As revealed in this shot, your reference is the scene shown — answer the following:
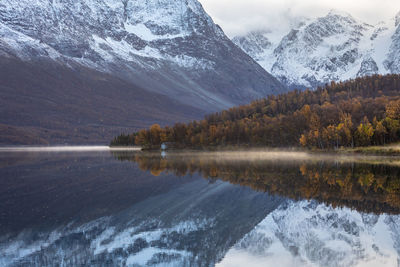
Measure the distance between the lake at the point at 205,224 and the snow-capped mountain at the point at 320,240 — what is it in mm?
52

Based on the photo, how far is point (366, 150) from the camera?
110 metres

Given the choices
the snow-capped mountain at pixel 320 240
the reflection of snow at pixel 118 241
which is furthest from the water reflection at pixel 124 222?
the snow-capped mountain at pixel 320 240

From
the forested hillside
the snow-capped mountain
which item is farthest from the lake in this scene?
the forested hillside

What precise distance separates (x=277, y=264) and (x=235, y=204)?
1561 cm

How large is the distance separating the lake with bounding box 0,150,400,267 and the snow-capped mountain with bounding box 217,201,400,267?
0.17 ft

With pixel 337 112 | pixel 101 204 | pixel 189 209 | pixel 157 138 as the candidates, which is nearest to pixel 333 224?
pixel 189 209

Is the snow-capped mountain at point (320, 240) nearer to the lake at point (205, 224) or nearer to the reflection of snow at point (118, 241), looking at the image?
the lake at point (205, 224)

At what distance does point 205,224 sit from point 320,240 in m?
7.58

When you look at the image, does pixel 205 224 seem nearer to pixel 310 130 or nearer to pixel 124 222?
pixel 124 222

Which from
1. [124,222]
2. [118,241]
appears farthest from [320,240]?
[124,222]

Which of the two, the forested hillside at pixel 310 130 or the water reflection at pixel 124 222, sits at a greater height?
the forested hillside at pixel 310 130

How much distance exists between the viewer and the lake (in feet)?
75.8

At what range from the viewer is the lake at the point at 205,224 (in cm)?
2311

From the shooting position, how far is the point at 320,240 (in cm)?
2592
